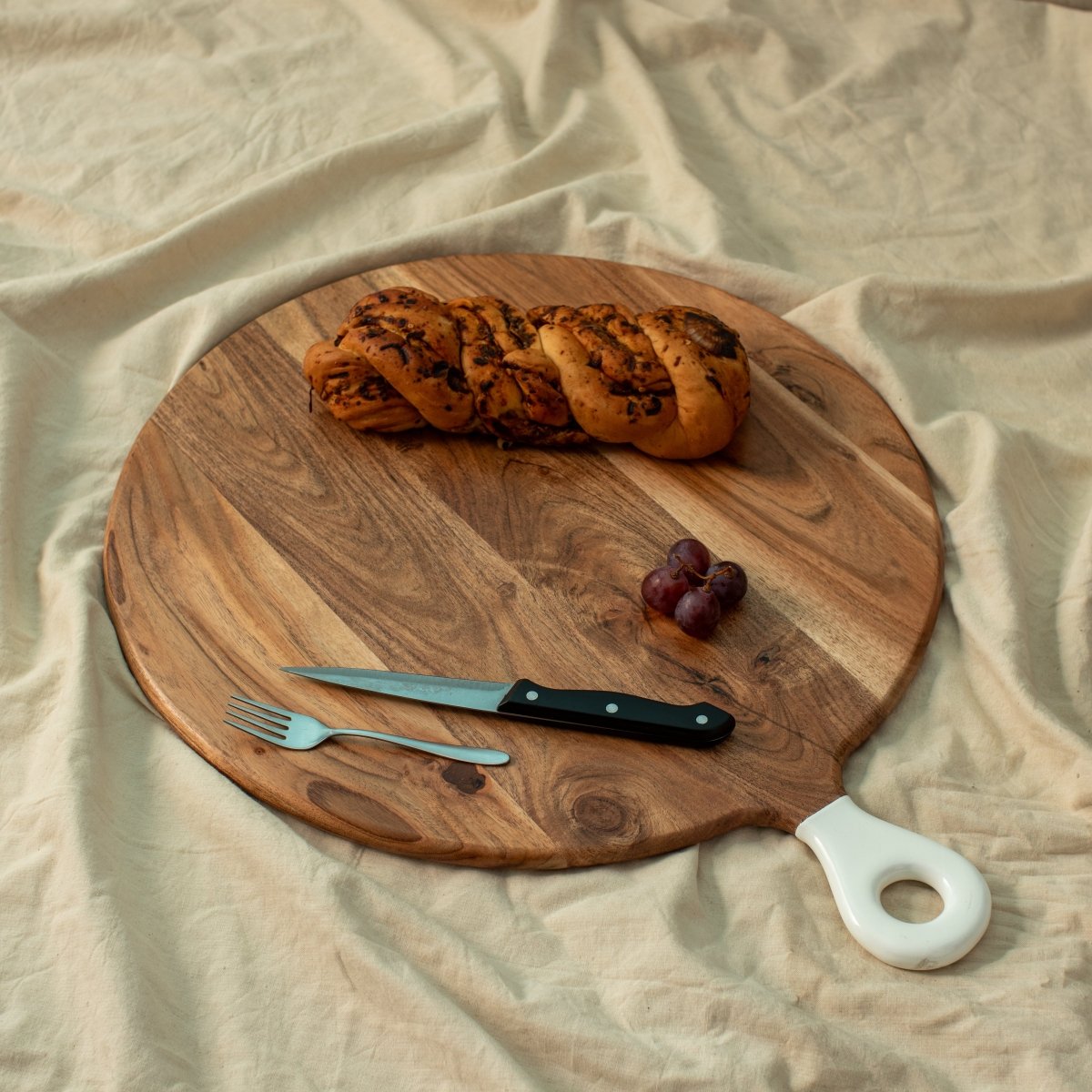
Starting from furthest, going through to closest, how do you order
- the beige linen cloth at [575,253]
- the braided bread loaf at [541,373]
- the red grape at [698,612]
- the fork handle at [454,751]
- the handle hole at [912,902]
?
1. the braided bread loaf at [541,373]
2. the red grape at [698,612]
3. the fork handle at [454,751]
4. the handle hole at [912,902]
5. the beige linen cloth at [575,253]

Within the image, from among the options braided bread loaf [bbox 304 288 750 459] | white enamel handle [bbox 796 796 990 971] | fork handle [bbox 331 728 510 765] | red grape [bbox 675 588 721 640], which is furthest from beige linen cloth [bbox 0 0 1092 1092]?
braided bread loaf [bbox 304 288 750 459]

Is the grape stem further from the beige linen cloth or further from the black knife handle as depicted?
the beige linen cloth

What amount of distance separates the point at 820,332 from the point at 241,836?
1.74 m

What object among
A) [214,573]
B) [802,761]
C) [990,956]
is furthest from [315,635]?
[990,956]

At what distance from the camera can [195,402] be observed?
2719 mm

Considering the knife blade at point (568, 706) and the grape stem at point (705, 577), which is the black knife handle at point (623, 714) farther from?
the grape stem at point (705, 577)

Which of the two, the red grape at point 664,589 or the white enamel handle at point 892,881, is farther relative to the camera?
the red grape at point 664,589

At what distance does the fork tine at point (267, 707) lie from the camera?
7.09ft

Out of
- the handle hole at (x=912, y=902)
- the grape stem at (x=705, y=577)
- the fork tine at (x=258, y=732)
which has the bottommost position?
the handle hole at (x=912, y=902)

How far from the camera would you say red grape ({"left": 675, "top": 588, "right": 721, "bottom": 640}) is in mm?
2258

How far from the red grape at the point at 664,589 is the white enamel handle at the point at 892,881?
1.51 ft

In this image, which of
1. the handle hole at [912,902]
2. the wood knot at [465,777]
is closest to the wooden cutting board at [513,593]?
the wood knot at [465,777]

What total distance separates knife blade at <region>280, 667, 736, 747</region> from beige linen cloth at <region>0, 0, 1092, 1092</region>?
203 mm

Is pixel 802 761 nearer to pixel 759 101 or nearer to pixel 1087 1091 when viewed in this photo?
pixel 1087 1091
